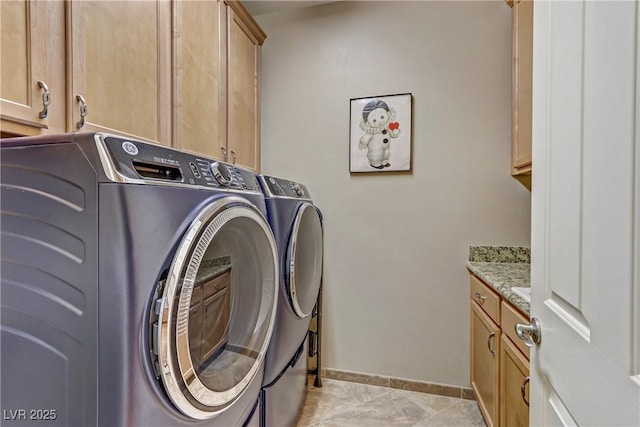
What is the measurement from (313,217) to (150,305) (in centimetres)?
117

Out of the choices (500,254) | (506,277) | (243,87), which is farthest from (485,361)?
(243,87)

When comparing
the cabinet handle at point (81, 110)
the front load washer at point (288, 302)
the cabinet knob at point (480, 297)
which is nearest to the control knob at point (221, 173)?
the front load washer at point (288, 302)

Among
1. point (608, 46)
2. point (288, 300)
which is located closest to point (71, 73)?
point (288, 300)

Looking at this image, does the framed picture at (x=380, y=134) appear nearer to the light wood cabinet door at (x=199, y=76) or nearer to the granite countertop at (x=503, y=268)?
the granite countertop at (x=503, y=268)

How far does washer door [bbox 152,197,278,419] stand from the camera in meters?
0.67

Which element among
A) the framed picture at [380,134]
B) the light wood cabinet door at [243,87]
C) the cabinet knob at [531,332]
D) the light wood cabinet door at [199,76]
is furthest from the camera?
the framed picture at [380,134]

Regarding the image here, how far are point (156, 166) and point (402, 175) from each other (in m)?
1.71

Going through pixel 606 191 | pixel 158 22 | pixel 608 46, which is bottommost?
pixel 606 191

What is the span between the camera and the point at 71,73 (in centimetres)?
95

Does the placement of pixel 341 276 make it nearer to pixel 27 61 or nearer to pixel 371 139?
pixel 371 139

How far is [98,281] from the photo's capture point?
61cm

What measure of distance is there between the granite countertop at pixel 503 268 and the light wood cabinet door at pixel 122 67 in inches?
63.9

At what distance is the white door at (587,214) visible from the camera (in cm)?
41

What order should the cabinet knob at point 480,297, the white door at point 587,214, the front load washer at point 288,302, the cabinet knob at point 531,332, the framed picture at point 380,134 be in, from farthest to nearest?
the framed picture at point 380,134, the cabinet knob at point 480,297, the front load washer at point 288,302, the cabinet knob at point 531,332, the white door at point 587,214
